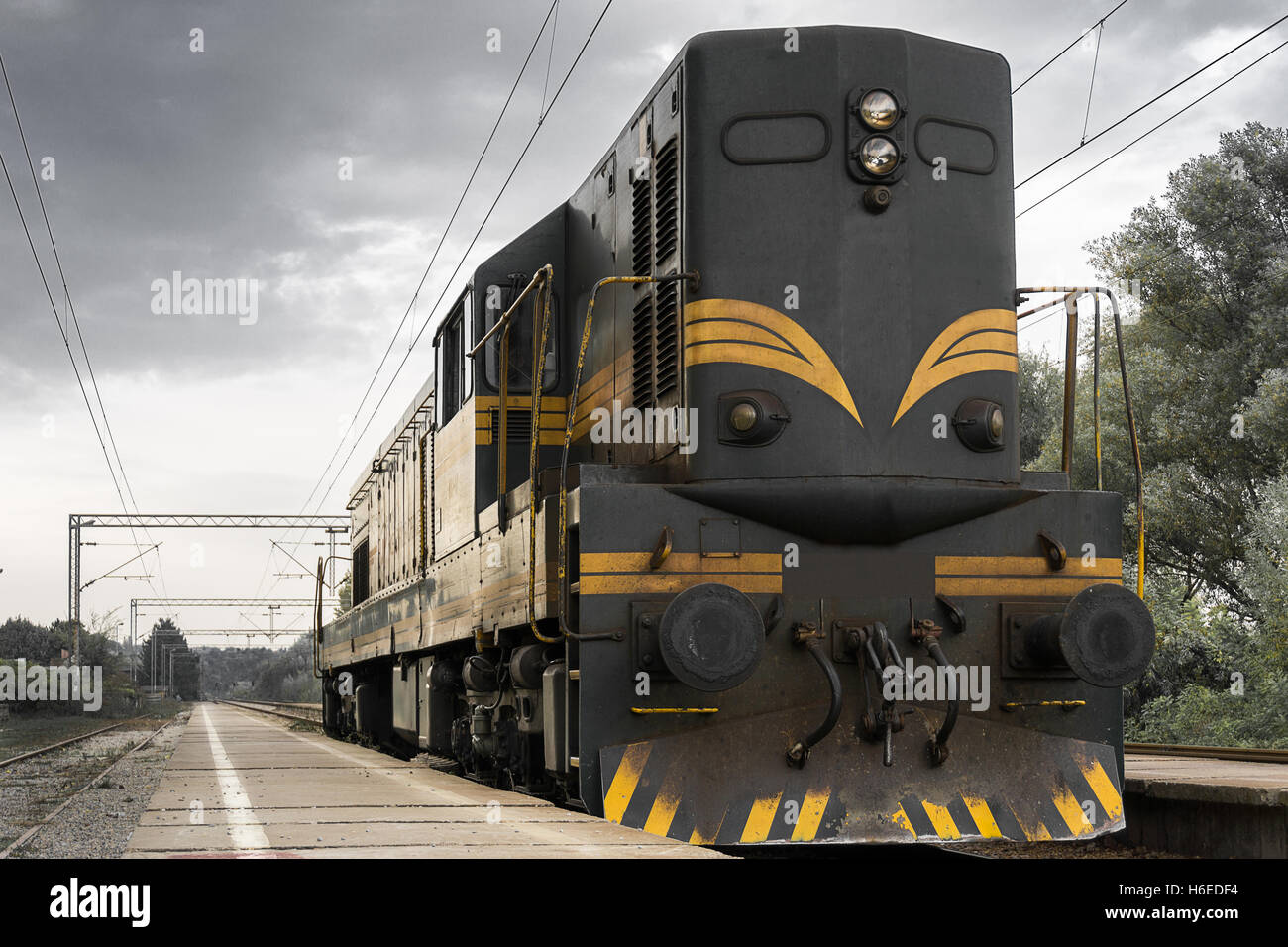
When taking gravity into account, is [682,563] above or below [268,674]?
above

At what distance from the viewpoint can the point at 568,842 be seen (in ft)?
15.6

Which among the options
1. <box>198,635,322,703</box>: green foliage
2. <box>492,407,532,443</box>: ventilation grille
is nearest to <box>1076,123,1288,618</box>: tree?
<box>492,407,532,443</box>: ventilation grille

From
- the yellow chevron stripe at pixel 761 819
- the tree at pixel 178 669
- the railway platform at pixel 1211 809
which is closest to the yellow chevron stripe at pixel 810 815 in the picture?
the yellow chevron stripe at pixel 761 819

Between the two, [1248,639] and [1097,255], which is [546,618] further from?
[1097,255]

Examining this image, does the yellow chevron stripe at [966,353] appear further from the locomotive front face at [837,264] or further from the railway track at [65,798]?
the railway track at [65,798]

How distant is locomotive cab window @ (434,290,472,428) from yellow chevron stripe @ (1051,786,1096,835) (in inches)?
183

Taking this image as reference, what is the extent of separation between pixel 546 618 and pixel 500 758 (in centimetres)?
243

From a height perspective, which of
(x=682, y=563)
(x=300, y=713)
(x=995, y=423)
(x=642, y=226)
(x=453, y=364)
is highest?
(x=642, y=226)

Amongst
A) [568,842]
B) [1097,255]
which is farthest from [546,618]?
[1097,255]

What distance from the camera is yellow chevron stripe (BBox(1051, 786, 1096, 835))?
244 inches

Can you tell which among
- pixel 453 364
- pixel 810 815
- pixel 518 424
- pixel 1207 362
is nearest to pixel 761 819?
pixel 810 815

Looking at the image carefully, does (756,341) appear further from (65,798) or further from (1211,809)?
(65,798)

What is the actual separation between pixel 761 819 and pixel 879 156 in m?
3.21

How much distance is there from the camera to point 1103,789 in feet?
20.7
